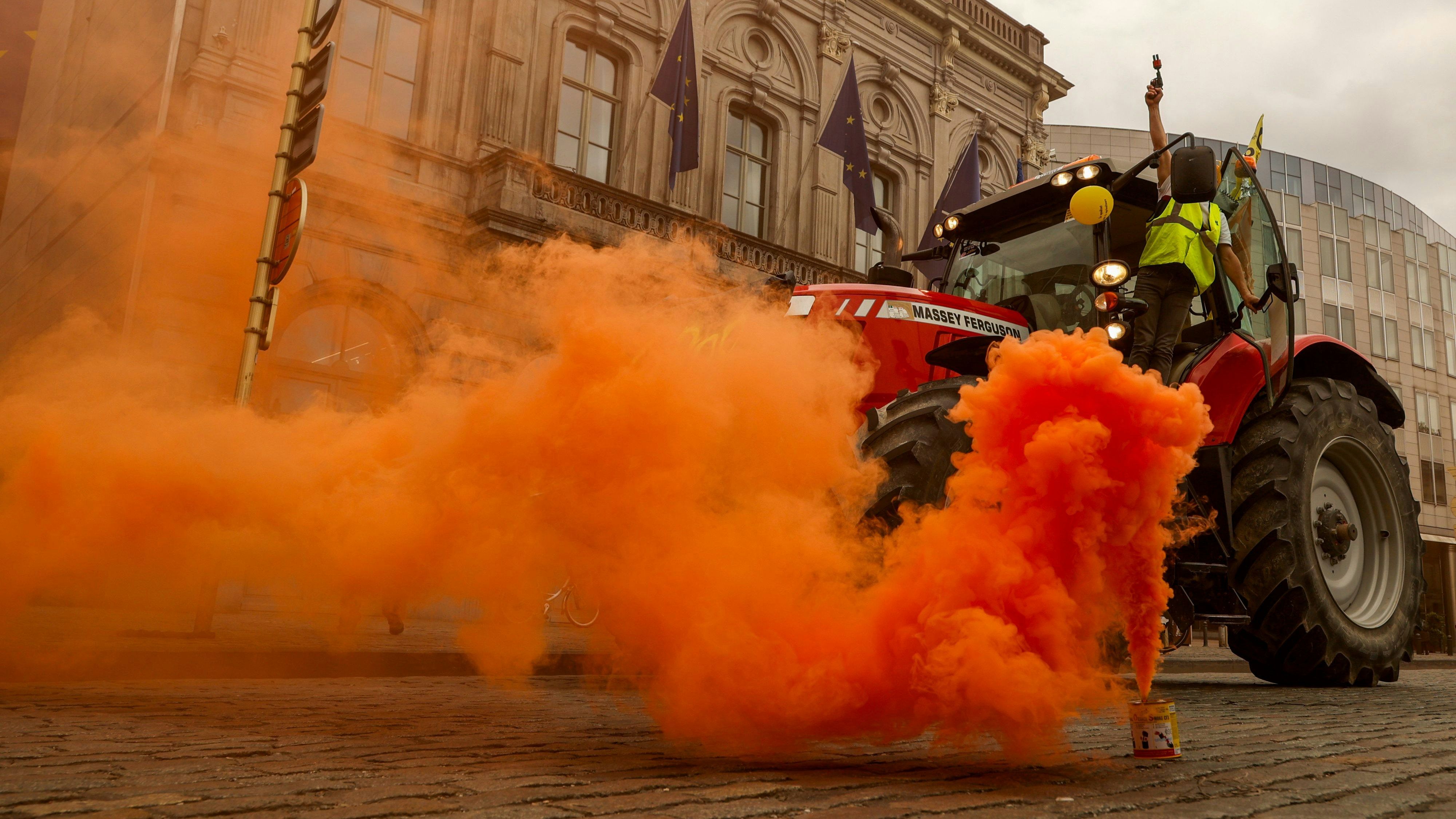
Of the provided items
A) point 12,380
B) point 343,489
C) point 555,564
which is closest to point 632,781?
point 555,564

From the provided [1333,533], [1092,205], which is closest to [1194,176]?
[1092,205]

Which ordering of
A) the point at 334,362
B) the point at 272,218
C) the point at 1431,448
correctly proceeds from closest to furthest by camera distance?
the point at 272,218
the point at 334,362
the point at 1431,448

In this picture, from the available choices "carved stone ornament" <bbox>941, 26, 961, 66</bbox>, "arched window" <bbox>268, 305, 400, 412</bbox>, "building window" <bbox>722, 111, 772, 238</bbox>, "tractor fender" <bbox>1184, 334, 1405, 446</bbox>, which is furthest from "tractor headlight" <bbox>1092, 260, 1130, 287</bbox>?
"carved stone ornament" <bbox>941, 26, 961, 66</bbox>

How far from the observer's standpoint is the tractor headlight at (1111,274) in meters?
5.08

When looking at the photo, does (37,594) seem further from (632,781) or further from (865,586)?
(865,586)

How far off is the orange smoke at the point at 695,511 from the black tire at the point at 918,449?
0.56ft

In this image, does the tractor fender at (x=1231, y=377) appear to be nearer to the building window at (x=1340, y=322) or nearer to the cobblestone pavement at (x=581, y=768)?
the cobblestone pavement at (x=581, y=768)

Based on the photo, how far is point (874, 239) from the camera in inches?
935

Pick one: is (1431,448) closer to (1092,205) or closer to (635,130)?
(635,130)

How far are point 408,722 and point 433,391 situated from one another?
4.89 feet

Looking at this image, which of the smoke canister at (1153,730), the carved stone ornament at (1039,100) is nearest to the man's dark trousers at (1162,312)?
the smoke canister at (1153,730)

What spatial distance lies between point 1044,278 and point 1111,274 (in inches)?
52.6

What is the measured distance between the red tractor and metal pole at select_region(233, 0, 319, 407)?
418 cm

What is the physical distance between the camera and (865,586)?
137 inches
